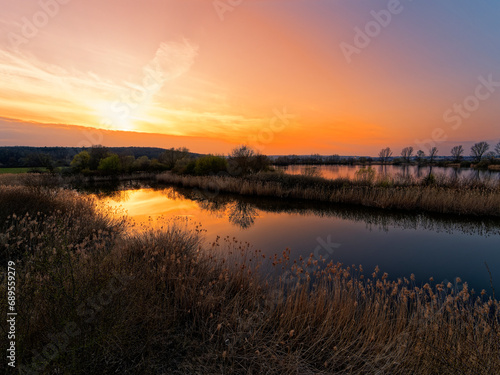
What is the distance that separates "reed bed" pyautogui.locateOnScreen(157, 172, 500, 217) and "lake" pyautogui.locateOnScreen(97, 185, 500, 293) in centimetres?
109

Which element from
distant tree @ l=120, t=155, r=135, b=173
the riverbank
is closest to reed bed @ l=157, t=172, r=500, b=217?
the riverbank

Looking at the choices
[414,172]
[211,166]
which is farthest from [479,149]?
[211,166]

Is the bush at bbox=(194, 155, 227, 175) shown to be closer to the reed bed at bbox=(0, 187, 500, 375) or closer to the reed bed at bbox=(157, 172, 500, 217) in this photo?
the reed bed at bbox=(157, 172, 500, 217)

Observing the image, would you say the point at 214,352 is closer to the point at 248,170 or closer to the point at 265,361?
the point at 265,361

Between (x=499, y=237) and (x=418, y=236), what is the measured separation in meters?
3.08

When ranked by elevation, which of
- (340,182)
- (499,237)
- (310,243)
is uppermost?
(340,182)

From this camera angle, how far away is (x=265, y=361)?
2963mm

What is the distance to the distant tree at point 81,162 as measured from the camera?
40.6 metres

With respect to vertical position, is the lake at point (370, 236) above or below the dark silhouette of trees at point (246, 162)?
below

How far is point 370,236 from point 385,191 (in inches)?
311

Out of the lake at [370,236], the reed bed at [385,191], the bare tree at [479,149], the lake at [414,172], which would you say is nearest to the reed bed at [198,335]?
the lake at [370,236]

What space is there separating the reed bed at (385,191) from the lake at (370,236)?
1088mm

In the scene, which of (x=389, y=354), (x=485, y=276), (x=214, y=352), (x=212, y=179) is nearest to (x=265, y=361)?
(x=214, y=352)
